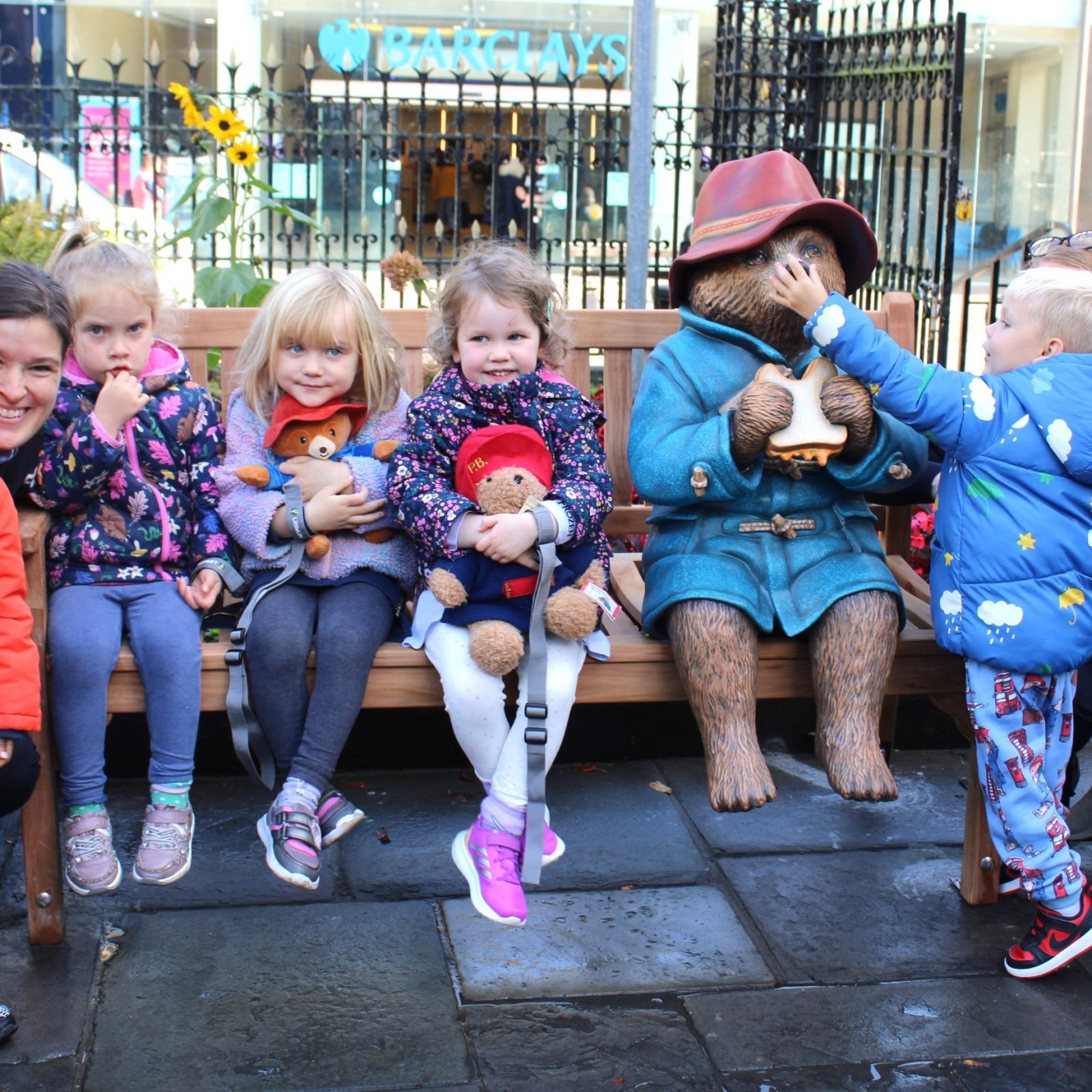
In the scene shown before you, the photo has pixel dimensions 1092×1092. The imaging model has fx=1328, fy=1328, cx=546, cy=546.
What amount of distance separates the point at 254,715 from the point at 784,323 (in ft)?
4.52

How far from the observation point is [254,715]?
8.66ft

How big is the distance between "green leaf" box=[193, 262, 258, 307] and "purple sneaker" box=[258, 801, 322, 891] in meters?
2.20

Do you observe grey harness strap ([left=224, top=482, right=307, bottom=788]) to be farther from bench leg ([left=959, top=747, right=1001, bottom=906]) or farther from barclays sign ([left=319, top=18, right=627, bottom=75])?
barclays sign ([left=319, top=18, right=627, bottom=75])

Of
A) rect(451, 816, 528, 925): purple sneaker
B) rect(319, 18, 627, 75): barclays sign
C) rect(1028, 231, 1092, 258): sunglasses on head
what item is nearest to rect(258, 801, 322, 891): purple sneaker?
rect(451, 816, 528, 925): purple sneaker

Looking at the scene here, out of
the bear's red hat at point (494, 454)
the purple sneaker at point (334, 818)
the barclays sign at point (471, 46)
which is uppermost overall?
the barclays sign at point (471, 46)

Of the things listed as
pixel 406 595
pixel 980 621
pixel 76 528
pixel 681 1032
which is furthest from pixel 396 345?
pixel 681 1032

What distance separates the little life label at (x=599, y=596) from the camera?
2674 millimetres

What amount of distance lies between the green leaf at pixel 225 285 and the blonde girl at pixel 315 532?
135 centimetres

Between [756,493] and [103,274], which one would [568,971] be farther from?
[103,274]

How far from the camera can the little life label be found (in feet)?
8.77

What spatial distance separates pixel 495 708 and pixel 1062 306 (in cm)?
137

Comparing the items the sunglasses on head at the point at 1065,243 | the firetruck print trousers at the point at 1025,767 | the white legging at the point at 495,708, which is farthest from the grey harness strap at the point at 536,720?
the sunglasses on head at the point at 1065,243

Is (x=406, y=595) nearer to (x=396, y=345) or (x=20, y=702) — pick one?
(x=396, y=345)

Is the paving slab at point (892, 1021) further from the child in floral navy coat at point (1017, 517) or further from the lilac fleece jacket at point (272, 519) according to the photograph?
the lilac fleece jacket at point (272, 519)
